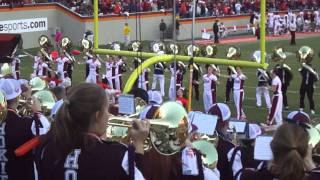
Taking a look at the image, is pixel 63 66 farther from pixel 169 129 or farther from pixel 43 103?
pixel 169 129

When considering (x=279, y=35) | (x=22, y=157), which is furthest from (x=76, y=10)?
(x=22, y=157)

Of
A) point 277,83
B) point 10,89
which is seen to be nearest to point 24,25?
point 277,83

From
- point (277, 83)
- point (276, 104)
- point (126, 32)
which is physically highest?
point (126, 32)

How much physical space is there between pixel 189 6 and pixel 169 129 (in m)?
31.8

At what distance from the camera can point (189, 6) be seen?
35.3m

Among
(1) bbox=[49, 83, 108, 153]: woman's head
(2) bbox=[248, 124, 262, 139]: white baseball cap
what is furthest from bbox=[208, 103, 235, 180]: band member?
(1) bbox=[49, 83, 108, 153]: woman's head

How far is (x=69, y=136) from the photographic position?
10.8 ft

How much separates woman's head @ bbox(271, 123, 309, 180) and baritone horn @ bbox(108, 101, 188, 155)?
2.63 ft

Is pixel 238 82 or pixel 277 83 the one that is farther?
pixel 238 82

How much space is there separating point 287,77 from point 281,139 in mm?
11985

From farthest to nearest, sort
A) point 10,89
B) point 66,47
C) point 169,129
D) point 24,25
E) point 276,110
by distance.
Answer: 1. point 24,25
2. point 66,47
3. point 276,110
4. point 10,89
5. point 169,129

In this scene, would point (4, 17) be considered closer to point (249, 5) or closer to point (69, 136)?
point (249, 5)

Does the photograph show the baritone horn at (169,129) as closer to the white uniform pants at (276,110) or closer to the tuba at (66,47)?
the white uniform pants at (276,110)

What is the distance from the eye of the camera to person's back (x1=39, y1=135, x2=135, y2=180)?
10.7 ft
